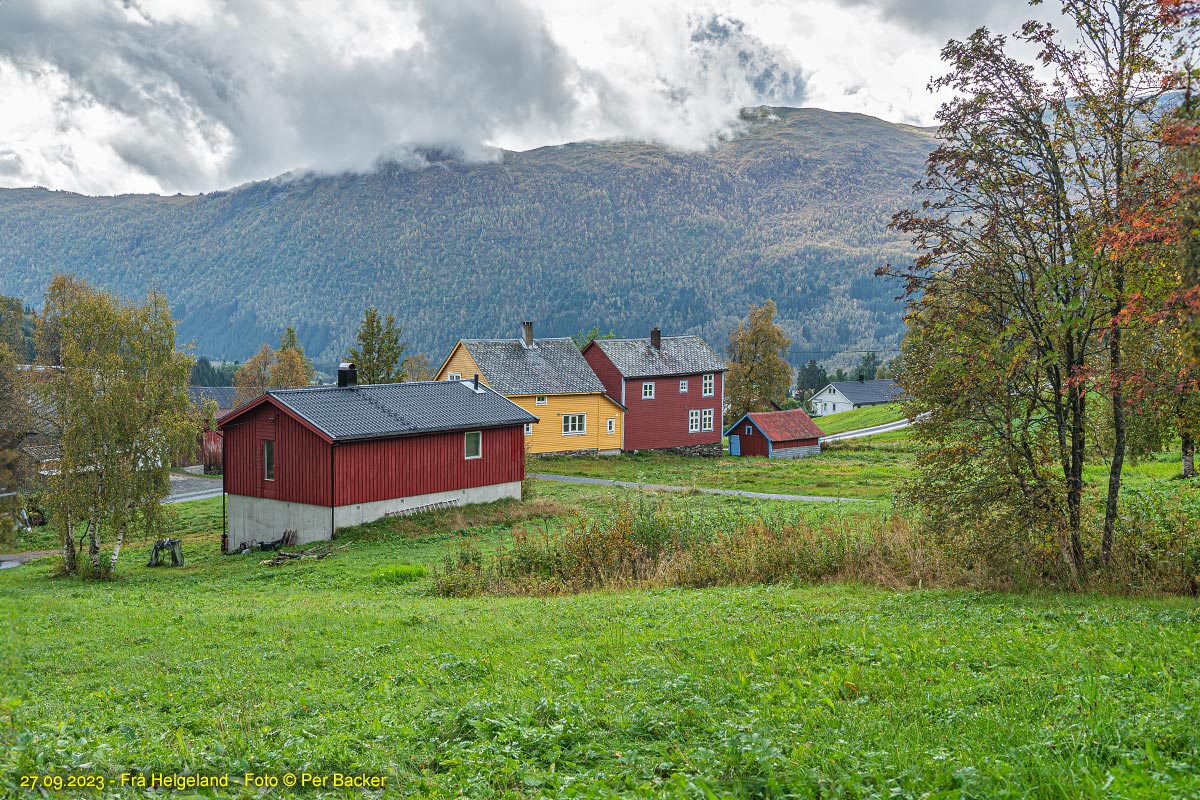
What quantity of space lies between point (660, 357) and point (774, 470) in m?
17.7

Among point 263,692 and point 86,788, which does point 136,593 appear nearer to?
point 263,692

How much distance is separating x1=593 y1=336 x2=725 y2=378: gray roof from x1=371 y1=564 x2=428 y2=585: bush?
41.4m

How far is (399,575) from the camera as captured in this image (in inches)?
751

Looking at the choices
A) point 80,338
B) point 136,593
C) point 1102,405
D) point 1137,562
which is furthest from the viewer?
point 80,338

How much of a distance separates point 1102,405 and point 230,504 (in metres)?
29.1

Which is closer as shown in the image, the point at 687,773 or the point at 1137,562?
the point at 687,773

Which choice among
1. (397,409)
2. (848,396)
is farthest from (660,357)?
(848,396)

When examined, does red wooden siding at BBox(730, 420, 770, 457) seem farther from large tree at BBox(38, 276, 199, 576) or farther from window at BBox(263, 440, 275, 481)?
large tree at BBox(38, 276, 199, 576)

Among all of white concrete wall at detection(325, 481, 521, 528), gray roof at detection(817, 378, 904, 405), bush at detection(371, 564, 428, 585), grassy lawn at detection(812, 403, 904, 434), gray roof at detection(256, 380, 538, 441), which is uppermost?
gray roof at detection(817, 378, 904, 405)

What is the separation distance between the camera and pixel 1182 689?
20.4ft

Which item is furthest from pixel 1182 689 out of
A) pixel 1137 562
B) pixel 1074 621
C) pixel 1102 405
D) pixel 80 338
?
pixel 80 338

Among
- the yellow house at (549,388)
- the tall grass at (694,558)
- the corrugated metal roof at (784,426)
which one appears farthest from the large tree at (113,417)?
the corrugated metal roof at (784,426)

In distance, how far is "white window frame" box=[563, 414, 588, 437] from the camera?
190 feet

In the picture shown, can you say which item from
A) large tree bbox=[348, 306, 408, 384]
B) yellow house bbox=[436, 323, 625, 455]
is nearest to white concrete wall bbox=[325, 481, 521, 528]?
large tree bbox=[348, 306, 408, 384]
